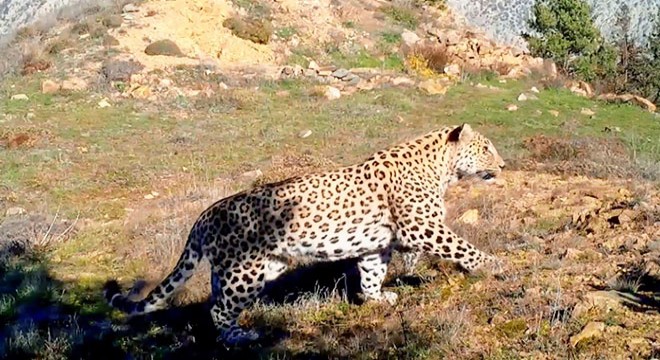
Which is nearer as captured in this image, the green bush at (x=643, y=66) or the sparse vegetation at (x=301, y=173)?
the sparse vegetation at (x=301, y=173)

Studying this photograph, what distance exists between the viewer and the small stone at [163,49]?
31.2 meters

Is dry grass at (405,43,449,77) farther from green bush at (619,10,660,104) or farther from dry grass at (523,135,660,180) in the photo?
dry grass at (523,135,660,180)

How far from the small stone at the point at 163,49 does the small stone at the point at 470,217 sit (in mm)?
21834

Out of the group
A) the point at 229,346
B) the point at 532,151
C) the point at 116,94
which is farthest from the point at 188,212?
the point at 116,94

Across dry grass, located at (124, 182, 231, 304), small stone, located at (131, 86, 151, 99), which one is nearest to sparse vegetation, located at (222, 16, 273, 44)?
small stone, located at (131, 86, 151, 99)

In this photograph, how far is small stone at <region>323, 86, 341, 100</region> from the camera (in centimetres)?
2756

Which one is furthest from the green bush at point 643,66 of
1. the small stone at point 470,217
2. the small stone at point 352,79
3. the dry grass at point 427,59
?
the small stone at point 470,217

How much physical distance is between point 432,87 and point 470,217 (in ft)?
58.9

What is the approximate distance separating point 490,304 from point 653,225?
3293mm

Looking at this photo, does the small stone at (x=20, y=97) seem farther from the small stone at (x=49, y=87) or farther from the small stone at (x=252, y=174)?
the small stone at (x=252, y=174)

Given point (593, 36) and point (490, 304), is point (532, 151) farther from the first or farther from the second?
point (593, 36)

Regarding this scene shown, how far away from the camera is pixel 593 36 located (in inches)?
1764

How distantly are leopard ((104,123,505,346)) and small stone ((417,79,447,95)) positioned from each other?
20780 millimetres

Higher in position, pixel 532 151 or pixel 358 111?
pixel 532 151
